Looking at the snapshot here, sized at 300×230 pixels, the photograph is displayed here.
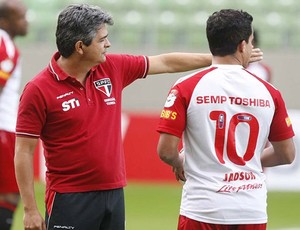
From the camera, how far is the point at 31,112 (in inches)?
204

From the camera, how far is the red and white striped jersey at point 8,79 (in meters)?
6.96

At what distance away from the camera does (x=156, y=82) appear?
1638cm

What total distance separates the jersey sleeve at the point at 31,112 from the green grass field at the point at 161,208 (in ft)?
16.4

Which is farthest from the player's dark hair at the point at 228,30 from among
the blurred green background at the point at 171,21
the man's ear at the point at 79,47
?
the blurred green background at the point at 171,21

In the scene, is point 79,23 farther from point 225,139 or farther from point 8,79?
point 8,79

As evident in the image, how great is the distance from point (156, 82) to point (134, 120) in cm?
294

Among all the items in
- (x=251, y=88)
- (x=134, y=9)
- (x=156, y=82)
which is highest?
(x=134, y=9)

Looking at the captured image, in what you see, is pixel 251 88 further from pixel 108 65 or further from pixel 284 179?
pixel 284 179

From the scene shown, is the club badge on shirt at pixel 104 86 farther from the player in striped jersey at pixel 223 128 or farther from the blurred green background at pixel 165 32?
the blurred green background at pixel 165 32

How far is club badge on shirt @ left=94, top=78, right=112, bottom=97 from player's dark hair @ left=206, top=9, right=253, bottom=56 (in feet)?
2.53

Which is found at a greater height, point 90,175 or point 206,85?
point 206,85

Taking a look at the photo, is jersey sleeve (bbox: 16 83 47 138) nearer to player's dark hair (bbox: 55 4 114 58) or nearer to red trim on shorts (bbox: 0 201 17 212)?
player's dark hair (bbox: 55 4 114 58)

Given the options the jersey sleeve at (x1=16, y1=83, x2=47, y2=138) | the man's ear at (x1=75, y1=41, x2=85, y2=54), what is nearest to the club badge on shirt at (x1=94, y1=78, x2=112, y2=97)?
the man's ear at (x1=75, y1=41, x2=85, y2=54)

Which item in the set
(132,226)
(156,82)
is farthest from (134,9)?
(132,226)
